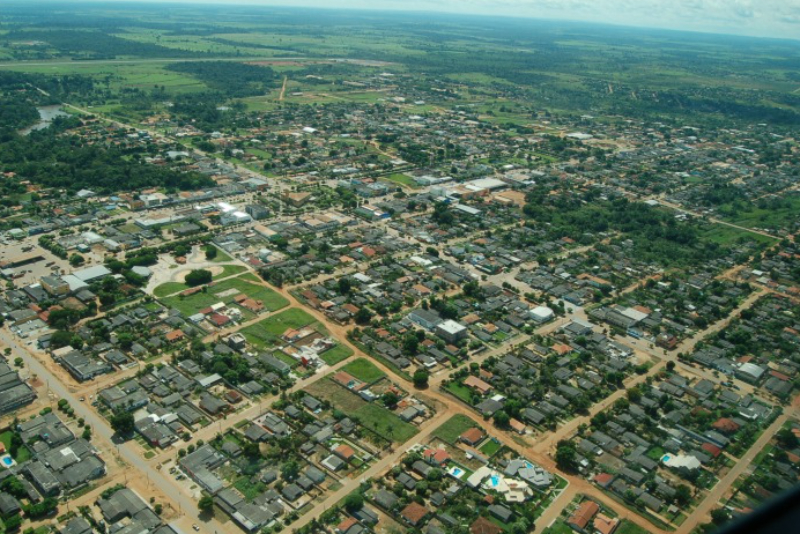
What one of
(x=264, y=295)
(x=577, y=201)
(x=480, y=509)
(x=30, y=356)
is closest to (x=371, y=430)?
(x=480, y=509)

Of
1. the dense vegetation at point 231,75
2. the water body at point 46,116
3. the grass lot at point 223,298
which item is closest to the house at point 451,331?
the grass lot at point 223,298

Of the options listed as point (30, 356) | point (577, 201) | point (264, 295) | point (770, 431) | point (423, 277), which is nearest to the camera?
point (770, 431)

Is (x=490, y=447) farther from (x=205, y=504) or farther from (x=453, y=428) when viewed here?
(x=205, y=504)

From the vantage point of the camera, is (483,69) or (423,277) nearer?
(423,277)

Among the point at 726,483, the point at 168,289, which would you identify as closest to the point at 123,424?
the point at 168,289

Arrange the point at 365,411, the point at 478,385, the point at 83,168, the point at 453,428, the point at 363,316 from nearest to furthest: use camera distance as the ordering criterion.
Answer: the point at 453,428
the point at 365,411
the point at 478,385
the point at 363,316
the point at 83,168

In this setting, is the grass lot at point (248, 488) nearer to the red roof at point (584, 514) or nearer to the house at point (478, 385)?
the house at point (478, 385)

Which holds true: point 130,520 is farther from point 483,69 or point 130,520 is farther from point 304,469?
point 483,69
